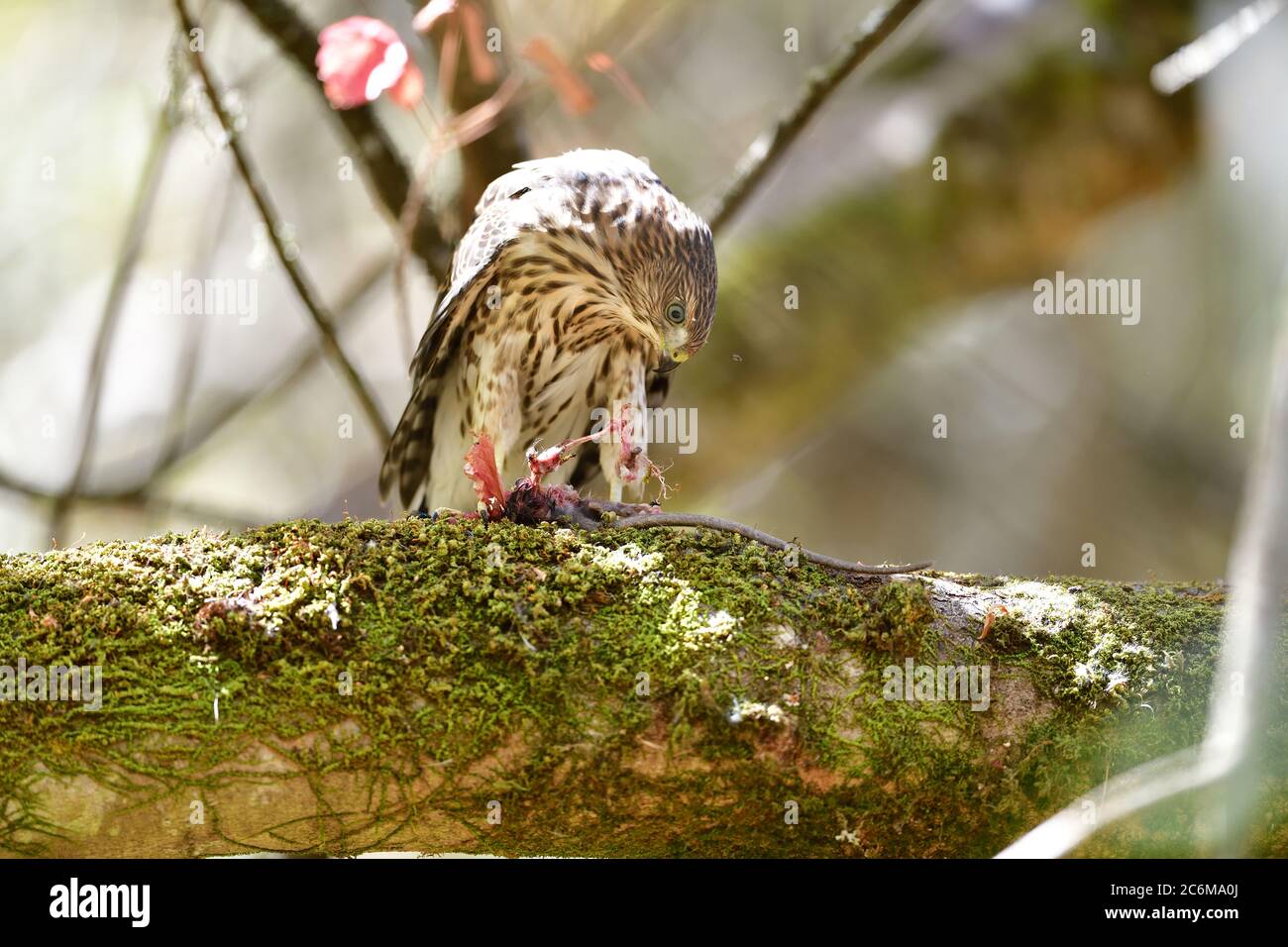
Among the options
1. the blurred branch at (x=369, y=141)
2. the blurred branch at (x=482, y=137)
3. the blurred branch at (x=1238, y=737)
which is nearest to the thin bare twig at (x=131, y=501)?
the blurred branch at (x=369, y=141)

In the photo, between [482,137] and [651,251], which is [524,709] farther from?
[482,137]

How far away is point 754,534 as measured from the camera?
9.16 ft

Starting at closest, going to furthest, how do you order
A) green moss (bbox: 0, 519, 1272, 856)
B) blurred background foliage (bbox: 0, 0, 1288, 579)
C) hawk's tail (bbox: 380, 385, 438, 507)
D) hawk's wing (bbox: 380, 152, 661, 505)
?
green moss (bbox: 0, 519, 1272, 856)
hawk's wing (bbox: 380, 152, 661, 505)
hawk's tail (bbox: 380, 385, 438, 507)
blurred background foliage (bbox: 0, 0, 1288, 579)

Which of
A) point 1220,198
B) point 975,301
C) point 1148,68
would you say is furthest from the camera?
point 1220,198

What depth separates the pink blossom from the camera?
4.05 m

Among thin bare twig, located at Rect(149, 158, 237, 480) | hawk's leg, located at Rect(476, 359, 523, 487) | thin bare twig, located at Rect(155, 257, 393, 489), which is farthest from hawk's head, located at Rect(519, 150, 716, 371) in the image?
thin bare twig, located at Rect(149, 158, 237, 480)

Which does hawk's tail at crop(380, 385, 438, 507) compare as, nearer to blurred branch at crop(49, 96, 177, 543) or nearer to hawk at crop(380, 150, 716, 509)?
hawk at crop(380, 150, 716, 509)

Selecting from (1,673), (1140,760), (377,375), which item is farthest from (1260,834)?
(377,375)

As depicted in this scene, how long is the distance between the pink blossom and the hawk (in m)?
0.50

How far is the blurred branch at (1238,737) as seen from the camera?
1.67 meters

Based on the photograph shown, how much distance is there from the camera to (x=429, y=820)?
7.67ft

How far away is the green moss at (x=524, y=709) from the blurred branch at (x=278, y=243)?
210cm

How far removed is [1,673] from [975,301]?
4.83 metres

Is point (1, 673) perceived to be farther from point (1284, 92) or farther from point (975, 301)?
point (1284, 92)
